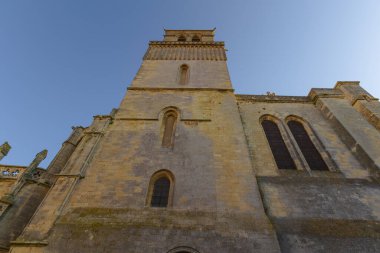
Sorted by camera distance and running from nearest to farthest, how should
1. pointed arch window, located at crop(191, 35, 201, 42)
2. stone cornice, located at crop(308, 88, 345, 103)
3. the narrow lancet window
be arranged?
the narrow lancet window < stone cornice, located at crop(308, 88, 345, 103) < pointed arch window, located at crop(191, 35, 201, 42)

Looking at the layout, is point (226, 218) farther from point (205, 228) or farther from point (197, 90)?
point (197, 90)

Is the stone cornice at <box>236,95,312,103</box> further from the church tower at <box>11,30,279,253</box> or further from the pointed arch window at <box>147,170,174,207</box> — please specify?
the pointed arch window at <box>147,170,174,207</box>

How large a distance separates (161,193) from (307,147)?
6926 mm

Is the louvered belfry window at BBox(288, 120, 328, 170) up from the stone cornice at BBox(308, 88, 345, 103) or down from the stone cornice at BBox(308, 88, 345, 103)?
down

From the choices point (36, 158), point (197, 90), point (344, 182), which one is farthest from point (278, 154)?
point (36, 158)

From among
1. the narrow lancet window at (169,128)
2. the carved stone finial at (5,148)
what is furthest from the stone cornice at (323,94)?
the carved stone finial at (5,148)

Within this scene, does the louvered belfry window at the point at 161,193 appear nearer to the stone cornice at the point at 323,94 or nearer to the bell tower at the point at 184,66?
the bell tower at the point at 184,66

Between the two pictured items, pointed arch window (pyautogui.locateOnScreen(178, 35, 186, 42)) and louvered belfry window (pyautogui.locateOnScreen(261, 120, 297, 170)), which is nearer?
louvered belfry window (pyautogui.locateOnScreen(261, 120, 297, 170))

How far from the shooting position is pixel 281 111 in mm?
11844

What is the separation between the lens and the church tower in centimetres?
577

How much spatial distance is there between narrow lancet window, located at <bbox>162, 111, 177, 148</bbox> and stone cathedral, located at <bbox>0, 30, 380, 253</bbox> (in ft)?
0.24

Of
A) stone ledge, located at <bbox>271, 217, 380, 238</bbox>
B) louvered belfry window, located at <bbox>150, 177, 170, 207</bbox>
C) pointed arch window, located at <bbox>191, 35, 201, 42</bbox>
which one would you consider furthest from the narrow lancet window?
pointed arch window, located at <bbox>191, 35, 201, 42</bbox>

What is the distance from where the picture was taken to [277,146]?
996 cm

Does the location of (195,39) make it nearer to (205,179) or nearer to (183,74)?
(183,74)
